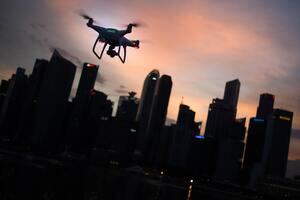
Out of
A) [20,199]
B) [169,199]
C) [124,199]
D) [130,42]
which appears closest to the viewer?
[130,42]

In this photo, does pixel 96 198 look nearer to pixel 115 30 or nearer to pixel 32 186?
pixel 32 186

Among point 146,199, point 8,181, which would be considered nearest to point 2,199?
point 8,181

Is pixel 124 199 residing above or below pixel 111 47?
below

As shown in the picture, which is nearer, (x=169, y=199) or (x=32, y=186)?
(x=32, y=186)

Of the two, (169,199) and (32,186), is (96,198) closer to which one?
(32,186)

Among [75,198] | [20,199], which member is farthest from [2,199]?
[75,198]

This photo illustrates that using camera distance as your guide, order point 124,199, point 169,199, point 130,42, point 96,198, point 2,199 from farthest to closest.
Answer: point 169,199 < point 124,199 < point 96,198 < point 2,199 < point 130,42

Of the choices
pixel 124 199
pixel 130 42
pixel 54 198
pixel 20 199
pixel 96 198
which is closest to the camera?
pixel 130 42

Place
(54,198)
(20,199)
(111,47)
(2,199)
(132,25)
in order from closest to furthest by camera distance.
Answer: (132,25) < (111,47) < (2,199) < (20,199) < (54,198)

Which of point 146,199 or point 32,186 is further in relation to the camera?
point 146,199
